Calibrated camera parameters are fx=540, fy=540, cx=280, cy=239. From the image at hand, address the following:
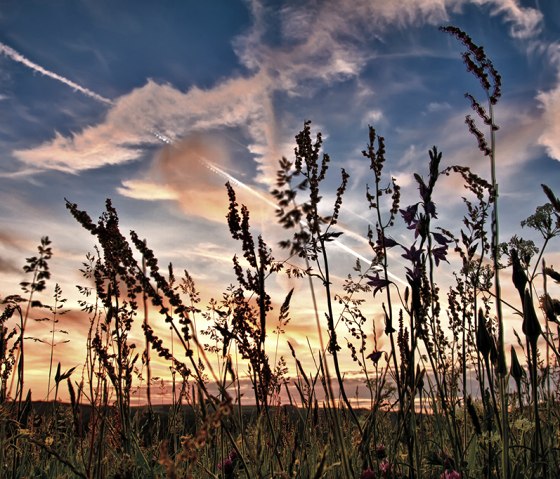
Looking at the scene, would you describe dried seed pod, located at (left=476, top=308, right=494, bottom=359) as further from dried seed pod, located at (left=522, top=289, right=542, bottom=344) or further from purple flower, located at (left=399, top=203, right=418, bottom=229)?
purple flower, located at (left=399, top=203, right=418, bottom=229)

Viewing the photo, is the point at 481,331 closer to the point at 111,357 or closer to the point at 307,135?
the point at 307,135

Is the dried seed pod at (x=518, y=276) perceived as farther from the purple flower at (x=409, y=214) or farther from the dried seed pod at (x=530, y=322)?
the purple flower at (x=409, y=214)

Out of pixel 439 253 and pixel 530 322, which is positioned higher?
pixel 439 253

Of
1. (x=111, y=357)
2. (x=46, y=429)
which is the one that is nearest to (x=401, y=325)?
(x=111, y=357)

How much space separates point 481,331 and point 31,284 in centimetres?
248

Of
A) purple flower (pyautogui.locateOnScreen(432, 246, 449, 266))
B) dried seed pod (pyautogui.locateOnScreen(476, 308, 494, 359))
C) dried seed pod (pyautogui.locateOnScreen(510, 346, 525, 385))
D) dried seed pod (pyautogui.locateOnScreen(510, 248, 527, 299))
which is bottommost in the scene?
dried seed pod (pyautogui.locateOnScreen(510, 346, 525, 385))

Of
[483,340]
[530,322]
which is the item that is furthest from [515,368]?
[530,322]

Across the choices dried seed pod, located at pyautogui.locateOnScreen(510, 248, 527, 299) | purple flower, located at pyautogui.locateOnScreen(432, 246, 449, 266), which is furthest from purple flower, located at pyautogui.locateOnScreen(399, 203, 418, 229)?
dried seed pod, located at pyautogui.locateOnScreen(510, 248, 527, 299)

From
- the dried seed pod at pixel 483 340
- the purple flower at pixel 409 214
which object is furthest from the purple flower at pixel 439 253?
the dried seed pod at pixel 483 340

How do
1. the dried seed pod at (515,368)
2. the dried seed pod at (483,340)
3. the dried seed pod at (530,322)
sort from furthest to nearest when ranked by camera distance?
the dried seed pod at (515,368) < the dried seed pod at (483,340) < the dried seed pod at (530,322)

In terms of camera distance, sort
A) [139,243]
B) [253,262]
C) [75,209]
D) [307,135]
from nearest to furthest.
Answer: [139,243], [75,209], [253,262], [307,135]

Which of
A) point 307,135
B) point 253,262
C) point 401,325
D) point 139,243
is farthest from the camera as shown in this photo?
point 401,325

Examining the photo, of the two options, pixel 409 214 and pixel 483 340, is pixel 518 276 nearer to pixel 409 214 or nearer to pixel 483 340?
pixel 483 340

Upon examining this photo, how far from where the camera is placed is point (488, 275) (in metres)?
3.99
